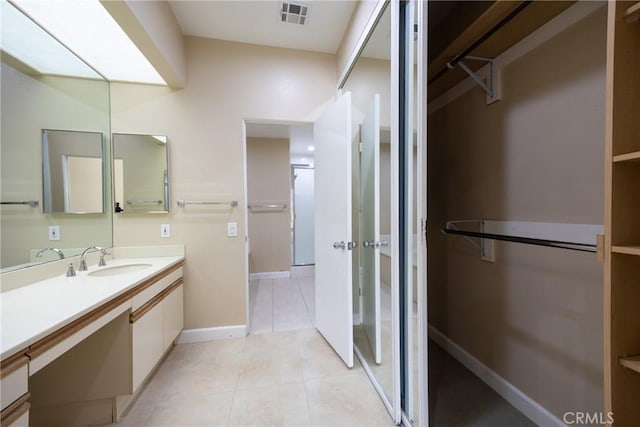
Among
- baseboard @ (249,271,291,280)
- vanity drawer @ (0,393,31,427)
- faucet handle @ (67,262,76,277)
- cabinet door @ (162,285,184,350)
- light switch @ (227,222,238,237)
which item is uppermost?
light switch @ (227,222,238,237)

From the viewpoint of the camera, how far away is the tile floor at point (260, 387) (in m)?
1.47

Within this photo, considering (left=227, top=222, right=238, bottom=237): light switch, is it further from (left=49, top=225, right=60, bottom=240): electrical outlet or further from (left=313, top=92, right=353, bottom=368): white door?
(left=49, top=225, right=60, bottom=240): electrical outlet

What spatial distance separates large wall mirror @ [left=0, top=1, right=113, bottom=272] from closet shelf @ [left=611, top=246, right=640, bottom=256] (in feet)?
8.59

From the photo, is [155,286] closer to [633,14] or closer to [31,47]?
[31,47]

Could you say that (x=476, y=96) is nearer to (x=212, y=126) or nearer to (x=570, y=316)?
(x=570, y=316)

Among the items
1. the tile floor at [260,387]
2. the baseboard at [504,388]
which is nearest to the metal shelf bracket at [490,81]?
the baseboard at [504,388]

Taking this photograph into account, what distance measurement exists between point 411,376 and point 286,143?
12.8 feet

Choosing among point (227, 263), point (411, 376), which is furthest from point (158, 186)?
point (411, 376)

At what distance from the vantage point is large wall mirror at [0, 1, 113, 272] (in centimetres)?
138

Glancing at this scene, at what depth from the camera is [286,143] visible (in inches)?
174

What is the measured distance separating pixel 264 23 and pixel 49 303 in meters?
2.42

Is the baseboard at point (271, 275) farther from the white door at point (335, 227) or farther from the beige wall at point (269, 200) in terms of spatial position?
the white door at point (335, 227)

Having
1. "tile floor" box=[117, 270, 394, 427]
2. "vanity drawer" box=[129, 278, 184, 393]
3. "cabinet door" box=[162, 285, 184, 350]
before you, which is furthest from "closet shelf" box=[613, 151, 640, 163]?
"cabinet door" box=[162, 285, 184, 350]

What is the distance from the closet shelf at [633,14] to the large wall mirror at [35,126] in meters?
2.68
